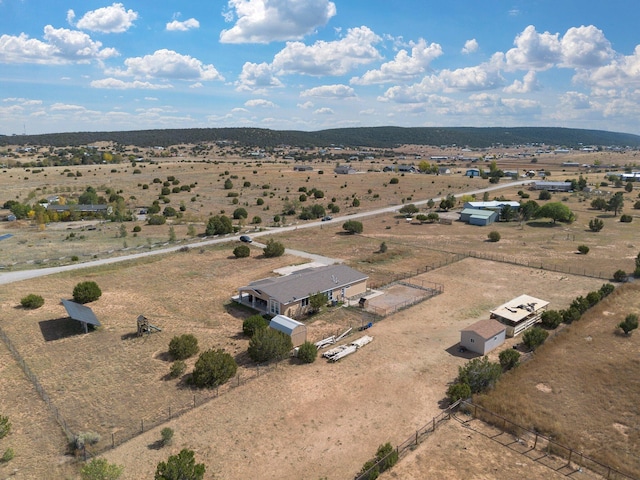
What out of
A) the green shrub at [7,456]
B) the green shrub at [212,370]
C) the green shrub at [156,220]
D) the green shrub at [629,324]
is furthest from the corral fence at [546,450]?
the green shrub at [156,220]

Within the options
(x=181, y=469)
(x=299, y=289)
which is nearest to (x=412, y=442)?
(x=181, y=469)

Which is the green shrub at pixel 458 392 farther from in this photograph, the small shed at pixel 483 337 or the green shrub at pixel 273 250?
the green shrub at pixel 273 250

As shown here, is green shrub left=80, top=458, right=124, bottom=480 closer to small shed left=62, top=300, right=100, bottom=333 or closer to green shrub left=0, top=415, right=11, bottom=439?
green shrub left=0, top=415, right=11, bottom=439

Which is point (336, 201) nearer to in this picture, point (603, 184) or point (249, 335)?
point (249, 335)

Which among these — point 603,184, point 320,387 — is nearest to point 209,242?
point 320,387

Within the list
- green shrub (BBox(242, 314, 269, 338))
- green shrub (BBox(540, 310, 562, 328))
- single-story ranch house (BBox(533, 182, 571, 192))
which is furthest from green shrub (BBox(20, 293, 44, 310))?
single-story ranch house (BBox(533, 182, 571, 192))

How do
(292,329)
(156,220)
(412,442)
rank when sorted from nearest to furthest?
(412,442), (292,329), (156,220)

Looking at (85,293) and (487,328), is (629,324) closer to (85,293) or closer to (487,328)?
(487,328)
